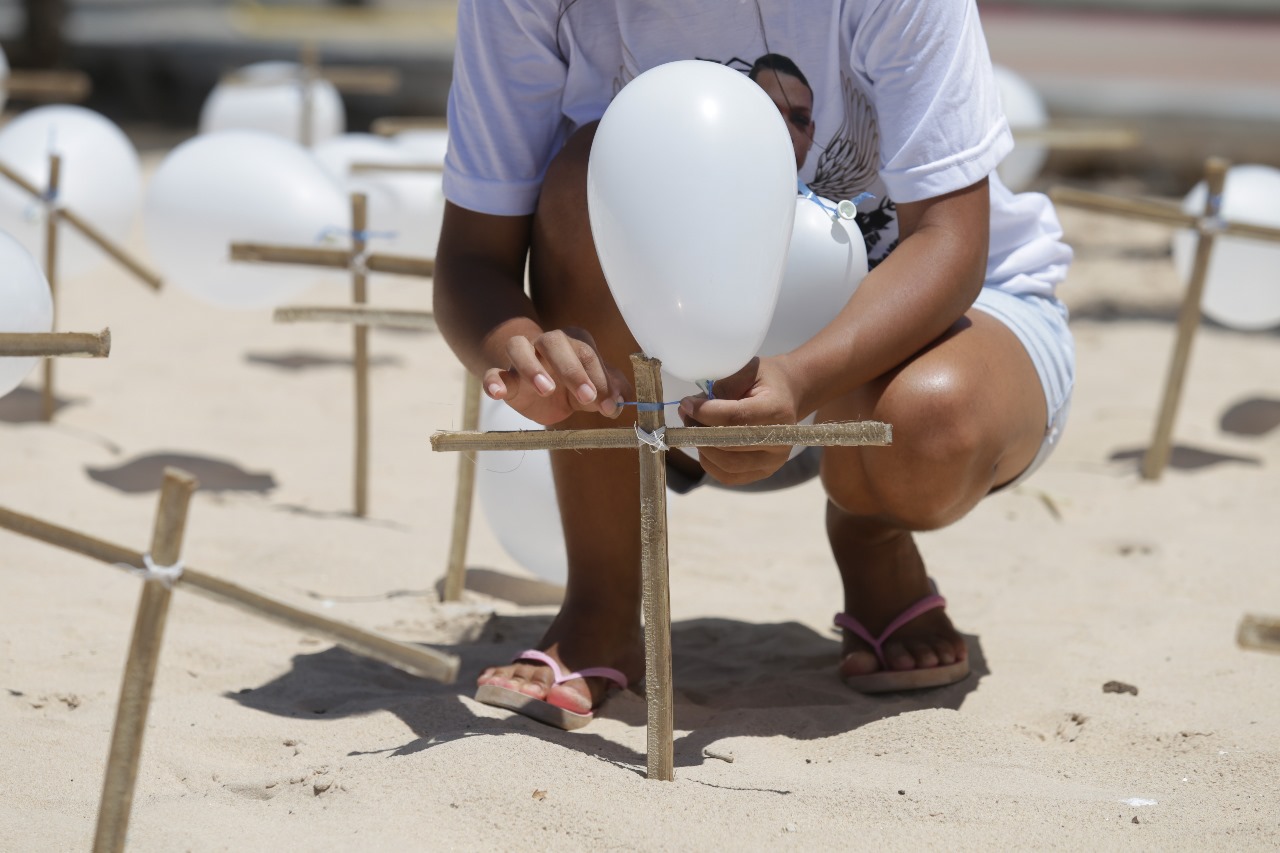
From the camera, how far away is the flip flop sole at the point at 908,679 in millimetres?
1792

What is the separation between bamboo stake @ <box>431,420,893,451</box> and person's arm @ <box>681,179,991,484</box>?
26 mm

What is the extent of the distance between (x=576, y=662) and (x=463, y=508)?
0.57m

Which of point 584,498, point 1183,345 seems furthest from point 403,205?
point 584,498

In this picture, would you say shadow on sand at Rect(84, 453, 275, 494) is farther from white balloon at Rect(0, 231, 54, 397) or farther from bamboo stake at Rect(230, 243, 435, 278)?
Answer: white balloon at Rect(0, 231, 54, 397)

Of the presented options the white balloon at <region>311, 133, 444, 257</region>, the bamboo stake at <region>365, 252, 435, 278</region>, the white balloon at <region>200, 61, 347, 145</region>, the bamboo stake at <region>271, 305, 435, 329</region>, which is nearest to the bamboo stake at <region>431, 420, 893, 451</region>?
the bamboo stake at <region>271, 305, 435, 329</region>

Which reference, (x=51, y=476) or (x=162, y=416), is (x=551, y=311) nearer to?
(x=51, y=476)

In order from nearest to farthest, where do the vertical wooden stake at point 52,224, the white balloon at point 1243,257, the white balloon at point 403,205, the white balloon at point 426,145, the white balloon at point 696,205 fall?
the white balloon at point 696,205, the vertical wooden stake at point 52,224, the white balloon at point 1243,257, the white balloon at point 403,205, the white balloon at point 426,145

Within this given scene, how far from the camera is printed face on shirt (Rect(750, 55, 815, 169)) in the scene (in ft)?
5.43

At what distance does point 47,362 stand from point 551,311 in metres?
1.84

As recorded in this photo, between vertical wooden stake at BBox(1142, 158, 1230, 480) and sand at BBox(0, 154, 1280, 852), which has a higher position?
vertical wooden stake at BBox(1142, 158, 1230, 480)

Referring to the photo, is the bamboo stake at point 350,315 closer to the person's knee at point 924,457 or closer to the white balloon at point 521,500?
the white balloon at point 521,500

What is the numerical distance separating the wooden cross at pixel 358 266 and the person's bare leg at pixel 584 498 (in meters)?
0.70

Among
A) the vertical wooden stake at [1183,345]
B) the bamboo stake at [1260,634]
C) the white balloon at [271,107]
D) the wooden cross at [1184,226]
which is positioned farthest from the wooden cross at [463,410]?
the white balloon at [271,107]

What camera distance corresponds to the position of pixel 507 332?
1524mm
